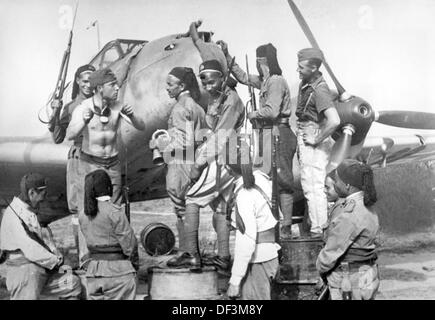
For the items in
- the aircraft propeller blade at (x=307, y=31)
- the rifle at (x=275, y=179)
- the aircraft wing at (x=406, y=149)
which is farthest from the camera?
the aircraft wing at (x=406, y=149)

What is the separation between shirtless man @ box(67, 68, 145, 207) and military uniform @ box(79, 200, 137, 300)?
4.30 ft

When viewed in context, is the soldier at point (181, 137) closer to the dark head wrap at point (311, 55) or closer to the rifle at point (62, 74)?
the dark head wrap at point (311, 55)

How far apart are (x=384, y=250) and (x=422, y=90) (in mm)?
1991

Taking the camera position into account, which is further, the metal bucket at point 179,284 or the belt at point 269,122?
the belt at point 269,122

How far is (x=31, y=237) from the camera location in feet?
18.5

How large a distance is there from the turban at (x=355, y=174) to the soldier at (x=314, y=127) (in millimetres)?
1084

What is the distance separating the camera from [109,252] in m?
5.28

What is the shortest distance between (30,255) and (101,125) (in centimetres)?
148

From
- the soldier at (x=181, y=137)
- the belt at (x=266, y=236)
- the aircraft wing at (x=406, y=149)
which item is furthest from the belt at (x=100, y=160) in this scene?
the aircraft wing at (x=406, y=149)

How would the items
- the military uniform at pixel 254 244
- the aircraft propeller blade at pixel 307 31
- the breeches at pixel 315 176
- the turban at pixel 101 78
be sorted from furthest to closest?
the aircraft propeller blade at pixel 307 31
the turban at pixel 101 78
the breeches at pixel 315 176
the military uniform at pixel 254 244

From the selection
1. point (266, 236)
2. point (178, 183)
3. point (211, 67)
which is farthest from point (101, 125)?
point (266, 236)

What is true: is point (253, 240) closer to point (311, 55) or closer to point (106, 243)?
point (106, 243)

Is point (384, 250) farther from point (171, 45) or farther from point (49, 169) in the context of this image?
point (49, 169)

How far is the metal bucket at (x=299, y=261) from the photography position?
603 centimetres
